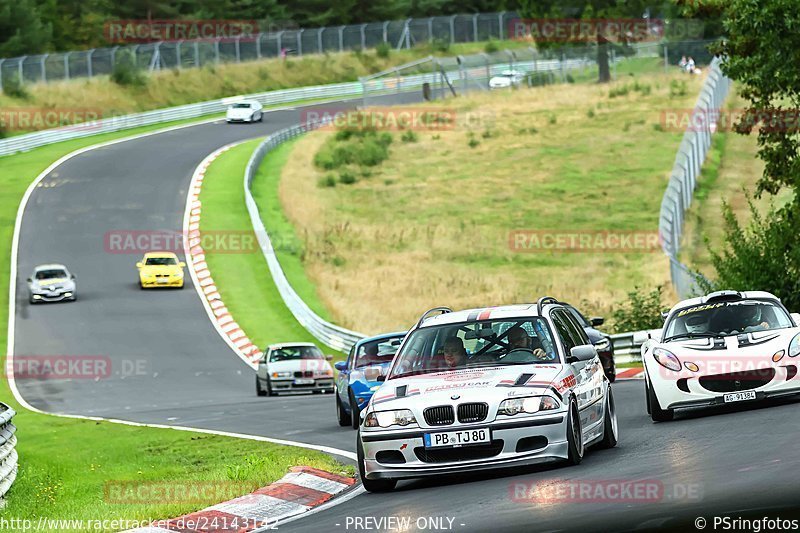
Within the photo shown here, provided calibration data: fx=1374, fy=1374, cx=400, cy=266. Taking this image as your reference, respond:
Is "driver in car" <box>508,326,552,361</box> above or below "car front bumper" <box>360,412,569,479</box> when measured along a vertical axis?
above

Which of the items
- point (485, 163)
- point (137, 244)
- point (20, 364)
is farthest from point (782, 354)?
point (485, 163)

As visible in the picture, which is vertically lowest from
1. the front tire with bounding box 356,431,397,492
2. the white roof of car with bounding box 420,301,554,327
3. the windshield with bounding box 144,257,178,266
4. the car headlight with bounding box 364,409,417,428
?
the windshield with bounding box 144,257,178,266

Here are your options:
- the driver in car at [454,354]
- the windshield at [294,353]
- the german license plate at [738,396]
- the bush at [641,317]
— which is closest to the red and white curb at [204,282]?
the windshield at [294,353]

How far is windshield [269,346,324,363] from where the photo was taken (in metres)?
30.7

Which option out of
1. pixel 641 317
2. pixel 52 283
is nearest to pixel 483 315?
pixel 641 317

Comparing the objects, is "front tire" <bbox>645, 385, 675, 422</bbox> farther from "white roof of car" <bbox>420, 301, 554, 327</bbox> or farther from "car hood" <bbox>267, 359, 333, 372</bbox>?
"car hood" <bbox>267, 359, 333, 372</bbox>

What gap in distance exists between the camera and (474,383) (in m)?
11.5

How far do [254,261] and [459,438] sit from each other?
1487 inches

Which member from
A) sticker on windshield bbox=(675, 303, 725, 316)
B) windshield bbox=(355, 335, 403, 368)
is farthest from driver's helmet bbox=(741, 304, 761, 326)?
windshield bbox=(355, 335, 403, 368)

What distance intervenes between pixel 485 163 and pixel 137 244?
64.3ft

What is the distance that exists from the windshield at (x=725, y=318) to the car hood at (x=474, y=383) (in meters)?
4.65

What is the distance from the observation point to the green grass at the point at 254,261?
4119 centimetres

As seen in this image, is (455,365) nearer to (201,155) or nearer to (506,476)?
(506,476)

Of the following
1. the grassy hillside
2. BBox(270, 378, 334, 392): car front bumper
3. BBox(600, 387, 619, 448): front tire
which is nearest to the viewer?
BBox(600, 387, 619, 448): front tire
